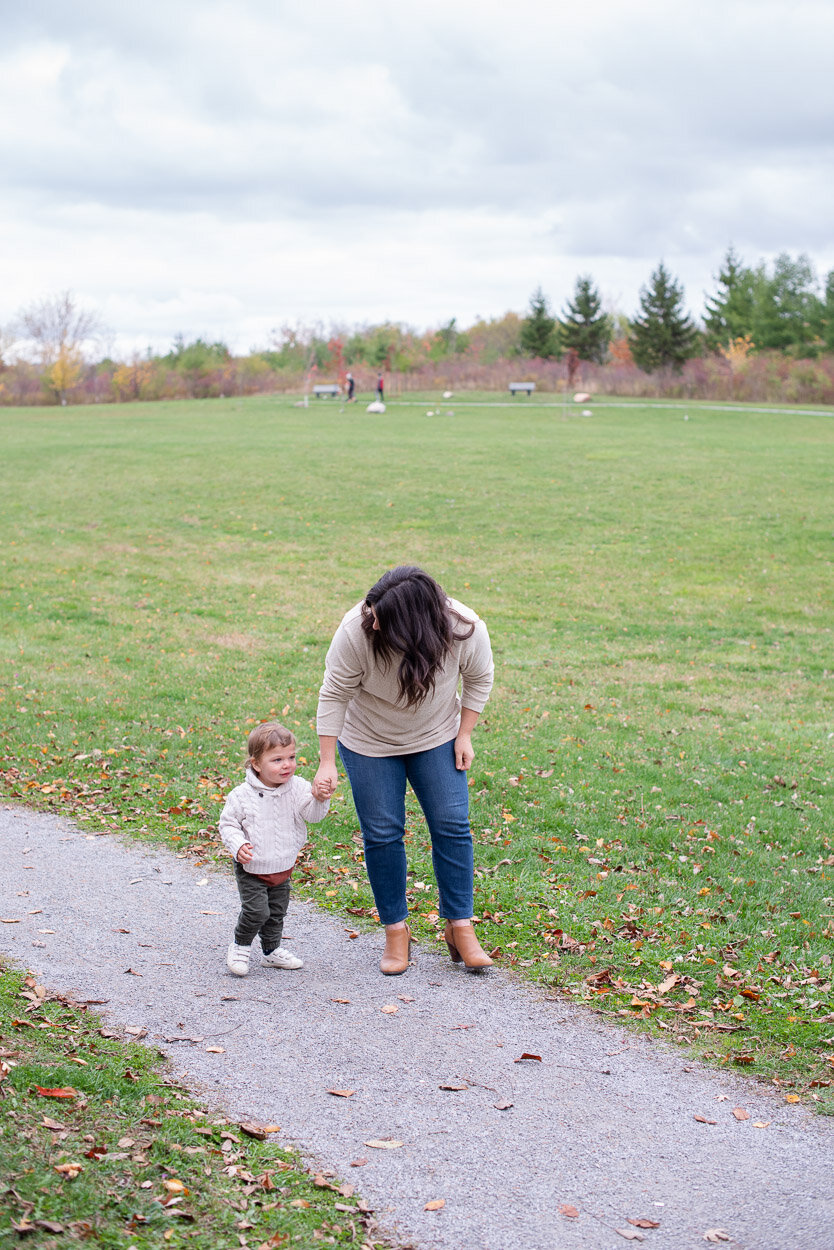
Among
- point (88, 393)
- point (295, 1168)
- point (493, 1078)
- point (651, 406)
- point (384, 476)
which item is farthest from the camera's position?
point (88, 393)

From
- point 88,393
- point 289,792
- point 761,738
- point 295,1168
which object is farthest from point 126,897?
point 88,393

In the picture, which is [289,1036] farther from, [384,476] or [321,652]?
[384,476]

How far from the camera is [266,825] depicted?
498 cm

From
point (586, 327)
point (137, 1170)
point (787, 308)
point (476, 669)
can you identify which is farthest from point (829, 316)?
point (137, 1170)

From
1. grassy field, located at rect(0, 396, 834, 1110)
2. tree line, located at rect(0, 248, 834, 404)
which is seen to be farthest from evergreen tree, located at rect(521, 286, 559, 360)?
grassy field, located at rect(0, 396, 834, 1110)

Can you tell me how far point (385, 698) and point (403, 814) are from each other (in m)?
0.58

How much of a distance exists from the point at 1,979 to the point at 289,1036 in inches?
55.7

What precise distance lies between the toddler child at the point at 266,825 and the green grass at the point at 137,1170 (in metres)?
1.00

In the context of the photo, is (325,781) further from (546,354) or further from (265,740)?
(546,354)

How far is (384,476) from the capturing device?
89.5ft

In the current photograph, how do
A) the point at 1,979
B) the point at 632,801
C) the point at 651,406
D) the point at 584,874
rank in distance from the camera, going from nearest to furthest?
1. the point at 1,979
2. the point at 584,874
3. the point at 632,801
4. the point at 651,406

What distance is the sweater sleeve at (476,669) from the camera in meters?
4.84

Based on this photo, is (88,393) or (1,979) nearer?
(1,979)

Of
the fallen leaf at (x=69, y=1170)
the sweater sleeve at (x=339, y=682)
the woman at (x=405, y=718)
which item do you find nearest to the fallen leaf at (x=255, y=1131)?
the fallen leaf at (x=69, y=1170)
